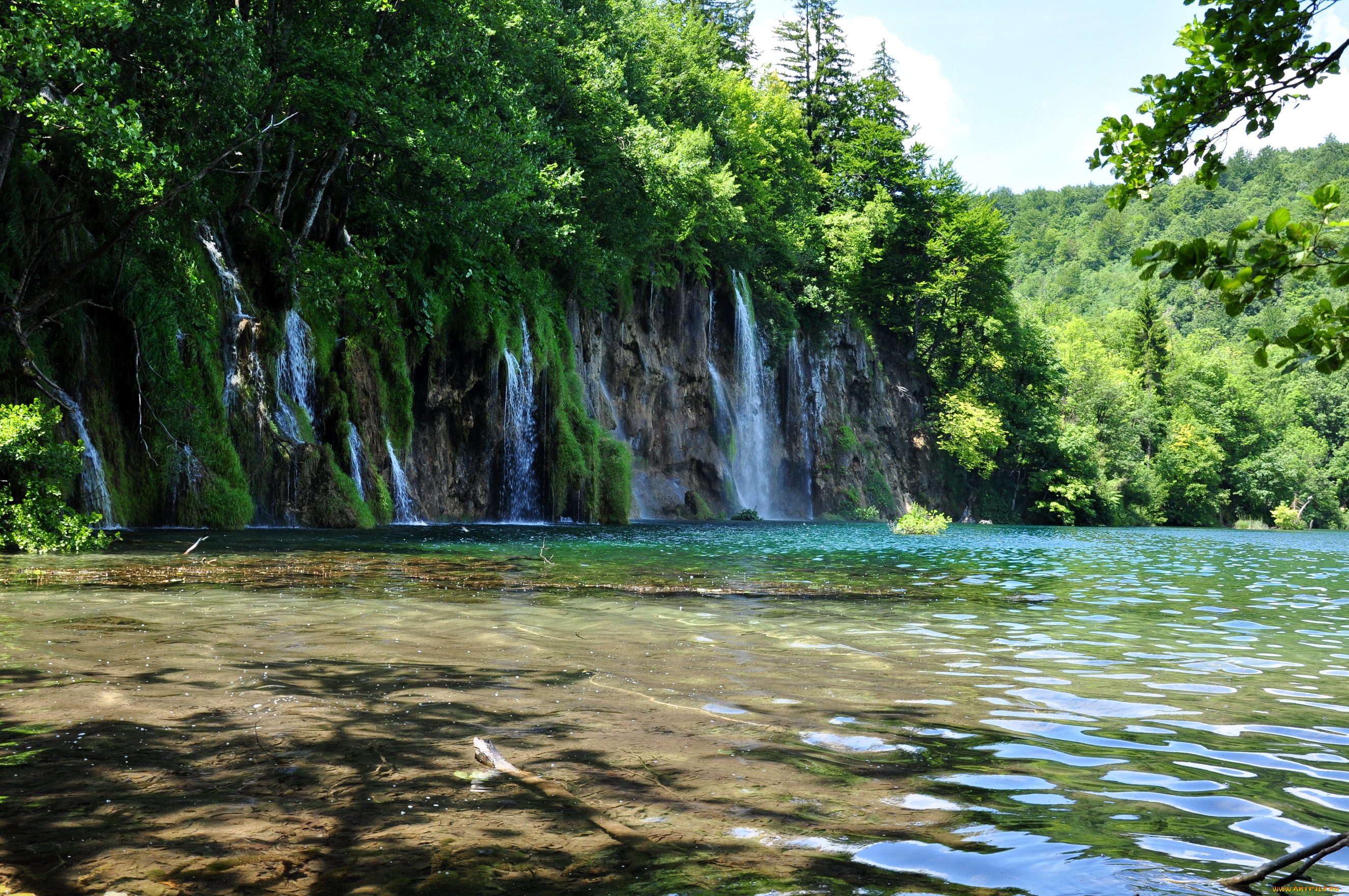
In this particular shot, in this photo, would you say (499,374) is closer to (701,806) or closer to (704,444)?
(704,444)

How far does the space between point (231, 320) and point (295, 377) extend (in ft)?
7.17

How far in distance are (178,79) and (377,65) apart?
4.45m

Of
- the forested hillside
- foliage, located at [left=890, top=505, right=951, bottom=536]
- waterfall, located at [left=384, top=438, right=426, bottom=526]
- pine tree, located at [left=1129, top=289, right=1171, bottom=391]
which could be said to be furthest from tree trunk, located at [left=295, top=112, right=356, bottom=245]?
pine tree, located at [left=1129, top=289, right=1171, bottom=391]

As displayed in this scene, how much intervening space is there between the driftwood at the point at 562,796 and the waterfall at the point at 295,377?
18272 millimetres

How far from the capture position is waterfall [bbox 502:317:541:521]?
28.3 metres

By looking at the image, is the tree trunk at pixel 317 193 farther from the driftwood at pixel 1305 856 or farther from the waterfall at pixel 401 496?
the driftwood at pixel 1305 856

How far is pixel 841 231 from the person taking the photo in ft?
163

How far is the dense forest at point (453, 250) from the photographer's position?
15.7 m

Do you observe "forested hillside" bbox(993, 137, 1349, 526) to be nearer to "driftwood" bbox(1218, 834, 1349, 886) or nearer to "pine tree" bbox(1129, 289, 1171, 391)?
"pine tree" bbox(1129, 289, 1171, 391)

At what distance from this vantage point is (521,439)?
1124 inches

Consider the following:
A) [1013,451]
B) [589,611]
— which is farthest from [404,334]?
[1013,451]

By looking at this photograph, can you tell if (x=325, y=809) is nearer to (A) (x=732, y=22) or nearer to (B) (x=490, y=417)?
(B) (x=490, y=417)

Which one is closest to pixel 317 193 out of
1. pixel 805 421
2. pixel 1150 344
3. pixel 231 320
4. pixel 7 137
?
pixel 231 320

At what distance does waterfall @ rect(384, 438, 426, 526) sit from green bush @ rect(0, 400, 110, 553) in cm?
1139
